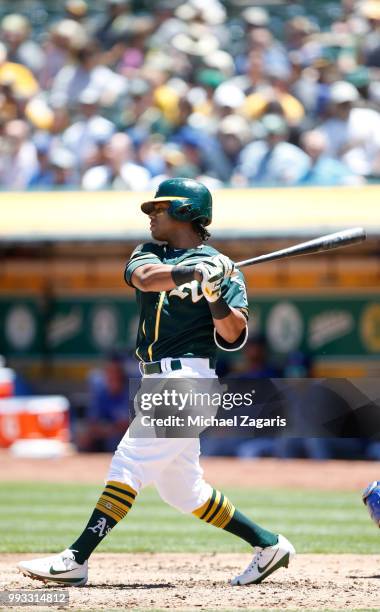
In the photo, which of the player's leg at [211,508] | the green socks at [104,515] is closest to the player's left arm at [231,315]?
the player's leg at [211,508]

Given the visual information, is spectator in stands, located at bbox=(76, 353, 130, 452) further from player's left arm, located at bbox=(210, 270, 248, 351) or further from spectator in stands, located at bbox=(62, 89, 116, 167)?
player's left arm, located at bbox=(210, 270, 248, 351)

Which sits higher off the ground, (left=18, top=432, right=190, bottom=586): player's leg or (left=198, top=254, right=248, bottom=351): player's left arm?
(left=198, top=254, right=248, bottom=351): player's left arm

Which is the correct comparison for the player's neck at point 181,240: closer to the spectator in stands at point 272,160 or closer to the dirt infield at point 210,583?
the dirt infield at point 210,583

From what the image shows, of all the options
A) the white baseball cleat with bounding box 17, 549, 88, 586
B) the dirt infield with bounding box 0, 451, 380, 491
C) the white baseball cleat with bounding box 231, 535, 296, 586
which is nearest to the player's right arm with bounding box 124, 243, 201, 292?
the white baseball cleat with bounding box 17, 549, 88, 586

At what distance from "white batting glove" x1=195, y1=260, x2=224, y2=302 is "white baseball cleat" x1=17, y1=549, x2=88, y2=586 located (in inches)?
46.5

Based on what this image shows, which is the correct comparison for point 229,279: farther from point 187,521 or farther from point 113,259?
point 113,259

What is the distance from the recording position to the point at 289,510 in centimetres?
799

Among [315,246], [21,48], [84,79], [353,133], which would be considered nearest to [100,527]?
[315,246]

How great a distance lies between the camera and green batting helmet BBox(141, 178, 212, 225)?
4660 millimetres

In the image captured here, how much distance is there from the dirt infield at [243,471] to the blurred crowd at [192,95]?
267 centimetres

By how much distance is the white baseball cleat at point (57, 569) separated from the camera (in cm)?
452

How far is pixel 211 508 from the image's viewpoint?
4777 mm

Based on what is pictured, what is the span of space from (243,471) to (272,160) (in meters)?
3.01

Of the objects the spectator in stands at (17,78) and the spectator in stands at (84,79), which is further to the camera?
the spectator in stands at (17,78)
